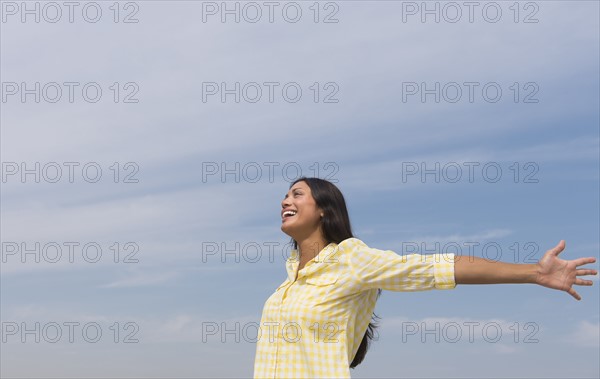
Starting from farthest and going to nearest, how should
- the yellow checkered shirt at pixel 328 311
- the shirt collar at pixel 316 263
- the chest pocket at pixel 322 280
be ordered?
the shirt collar at pixel 316 263 < the chest pocket at pixel 322 280 < the yellow checkered shirt at pixel 328 311

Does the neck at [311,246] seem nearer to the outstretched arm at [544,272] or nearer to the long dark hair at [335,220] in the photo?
the long dark hair at [335,220]

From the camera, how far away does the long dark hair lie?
19.1 ft

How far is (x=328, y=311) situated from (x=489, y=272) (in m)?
1.20

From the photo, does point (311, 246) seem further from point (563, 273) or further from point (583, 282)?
point (583, 282)

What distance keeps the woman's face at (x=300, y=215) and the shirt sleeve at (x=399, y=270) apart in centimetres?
46

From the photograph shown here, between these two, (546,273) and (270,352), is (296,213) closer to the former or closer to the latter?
(270,352)

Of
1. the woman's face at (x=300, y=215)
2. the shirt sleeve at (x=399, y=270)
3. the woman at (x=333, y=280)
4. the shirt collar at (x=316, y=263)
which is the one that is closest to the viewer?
the woman at (x=333, y=280)

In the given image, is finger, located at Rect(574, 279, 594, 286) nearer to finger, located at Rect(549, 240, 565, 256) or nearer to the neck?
finger, located at Rect(549, 240, 565, 256)

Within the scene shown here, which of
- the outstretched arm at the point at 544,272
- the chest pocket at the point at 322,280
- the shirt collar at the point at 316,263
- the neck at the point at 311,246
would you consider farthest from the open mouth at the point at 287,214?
the outstretched arm at the point at 544,272

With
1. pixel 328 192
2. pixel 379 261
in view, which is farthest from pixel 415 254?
pixel 328 192

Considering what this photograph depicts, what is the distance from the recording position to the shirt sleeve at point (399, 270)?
16.5 ft

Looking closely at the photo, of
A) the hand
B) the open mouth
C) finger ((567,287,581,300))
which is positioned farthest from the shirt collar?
finger ((567,287,581,300))

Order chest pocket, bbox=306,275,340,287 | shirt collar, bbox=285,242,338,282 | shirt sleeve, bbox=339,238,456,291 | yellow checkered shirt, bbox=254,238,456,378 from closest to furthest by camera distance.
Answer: shirt sleeve, bbox=339,238,456,291 → yellow checkered shirt, bbox=254,238,456,378 → chest pocket, bbox=306,275,340,287 → shirt collar, bbox=285,242,338,282

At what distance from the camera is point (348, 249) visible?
555 centimetres
